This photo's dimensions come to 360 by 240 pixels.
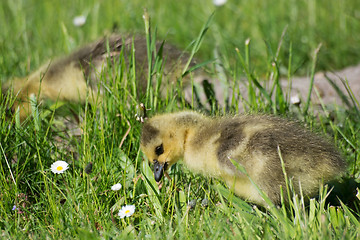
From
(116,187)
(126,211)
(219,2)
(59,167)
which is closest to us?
(126,211)

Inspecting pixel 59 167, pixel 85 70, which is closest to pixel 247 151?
pixel 59 167

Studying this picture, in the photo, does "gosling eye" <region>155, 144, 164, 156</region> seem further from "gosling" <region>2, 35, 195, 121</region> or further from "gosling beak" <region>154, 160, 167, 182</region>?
"gosling" <region>2, 35, 195, 121</region>

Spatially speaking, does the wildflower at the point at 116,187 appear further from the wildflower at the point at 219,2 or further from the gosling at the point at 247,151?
the wildflower at the point at 219,2

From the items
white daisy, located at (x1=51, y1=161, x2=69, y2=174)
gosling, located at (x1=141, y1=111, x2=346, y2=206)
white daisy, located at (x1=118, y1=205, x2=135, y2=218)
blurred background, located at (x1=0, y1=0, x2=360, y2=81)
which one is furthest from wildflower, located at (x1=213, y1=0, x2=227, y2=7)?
white daisy, located at (x1=118, y1=205, x2=135, y2=218)

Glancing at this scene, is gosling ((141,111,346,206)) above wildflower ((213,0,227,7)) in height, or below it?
below

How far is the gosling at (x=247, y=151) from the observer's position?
2.17m

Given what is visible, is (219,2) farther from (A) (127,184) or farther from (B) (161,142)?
(A) (127,184)

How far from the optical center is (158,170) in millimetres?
2441

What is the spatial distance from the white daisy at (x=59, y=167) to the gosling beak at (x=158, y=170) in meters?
0.38

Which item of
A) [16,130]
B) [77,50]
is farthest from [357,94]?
[16,130]

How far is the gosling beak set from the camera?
2416 millimetres

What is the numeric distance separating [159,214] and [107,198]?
234 mm

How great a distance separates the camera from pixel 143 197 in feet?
7.88

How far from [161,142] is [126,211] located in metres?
0.40
